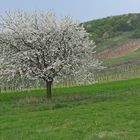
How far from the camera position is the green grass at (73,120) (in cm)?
2233

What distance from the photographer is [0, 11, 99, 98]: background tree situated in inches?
1619

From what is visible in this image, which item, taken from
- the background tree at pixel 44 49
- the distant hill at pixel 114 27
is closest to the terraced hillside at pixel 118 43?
the distant hill at pixel 114 27

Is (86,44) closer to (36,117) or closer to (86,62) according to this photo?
(86,62)

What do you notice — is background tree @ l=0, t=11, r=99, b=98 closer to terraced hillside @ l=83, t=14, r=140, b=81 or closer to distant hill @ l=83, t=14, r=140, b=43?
terraced hillside @ l=83, t=14, r=140, b=81

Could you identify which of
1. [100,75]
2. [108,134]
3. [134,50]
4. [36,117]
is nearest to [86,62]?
[36,117]

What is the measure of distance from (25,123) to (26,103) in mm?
12308

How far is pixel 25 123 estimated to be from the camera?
2712 centimetres

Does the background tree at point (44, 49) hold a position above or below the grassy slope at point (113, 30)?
below

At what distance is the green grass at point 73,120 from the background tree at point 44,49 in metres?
3.10

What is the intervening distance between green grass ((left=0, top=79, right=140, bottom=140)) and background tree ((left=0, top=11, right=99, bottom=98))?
310 centimetres

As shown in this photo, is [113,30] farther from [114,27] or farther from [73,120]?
[73,120]

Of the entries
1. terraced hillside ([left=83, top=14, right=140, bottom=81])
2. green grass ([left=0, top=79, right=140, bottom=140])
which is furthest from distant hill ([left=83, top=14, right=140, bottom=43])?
green grass ([left=0, top=79, right=140, bottom=140])

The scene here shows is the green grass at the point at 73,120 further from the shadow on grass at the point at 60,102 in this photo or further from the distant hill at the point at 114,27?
the distant hill at the point at 114,27

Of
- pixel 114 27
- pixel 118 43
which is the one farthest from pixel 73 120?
pixel 114 27
